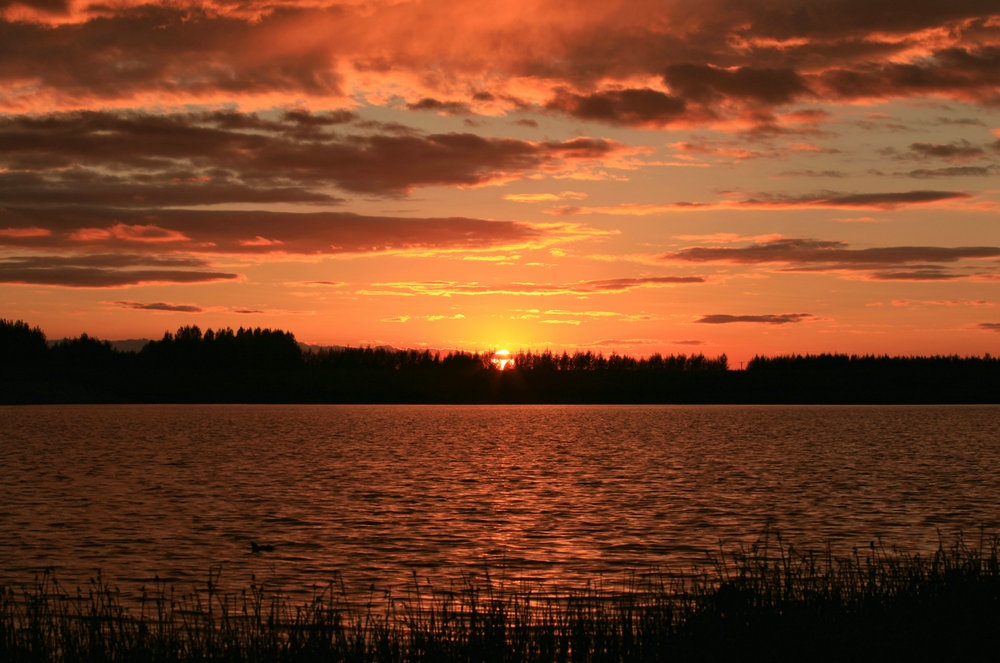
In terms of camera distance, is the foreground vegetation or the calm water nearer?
the foreground vegetation

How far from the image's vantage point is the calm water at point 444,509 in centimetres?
3189

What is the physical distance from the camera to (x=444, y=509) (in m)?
47.7

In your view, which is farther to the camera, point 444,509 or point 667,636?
point 444,509

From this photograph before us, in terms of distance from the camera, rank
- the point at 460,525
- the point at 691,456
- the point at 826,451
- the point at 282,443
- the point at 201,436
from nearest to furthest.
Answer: the point at 460,525 < the point at 691,456 < the point at 826,451 < the point at 282,443 < the point at 201,436

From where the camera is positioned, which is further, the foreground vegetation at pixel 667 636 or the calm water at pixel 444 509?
the calm water at pixel 444 509

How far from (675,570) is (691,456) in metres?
63.2

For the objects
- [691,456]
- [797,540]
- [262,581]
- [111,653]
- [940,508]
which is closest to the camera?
[111,653]

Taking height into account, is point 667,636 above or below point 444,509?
above

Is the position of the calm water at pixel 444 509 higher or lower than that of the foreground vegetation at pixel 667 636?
lower

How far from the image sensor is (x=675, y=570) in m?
29.8

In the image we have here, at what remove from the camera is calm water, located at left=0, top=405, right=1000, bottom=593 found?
31891 mm

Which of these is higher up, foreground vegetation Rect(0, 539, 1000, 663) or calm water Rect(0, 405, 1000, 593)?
foreground vegetation Rect(0, 539, 1000, 663)

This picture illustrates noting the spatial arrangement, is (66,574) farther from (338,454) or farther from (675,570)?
(338,454)

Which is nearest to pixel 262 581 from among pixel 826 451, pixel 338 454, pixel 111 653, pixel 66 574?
pixel 66 574
